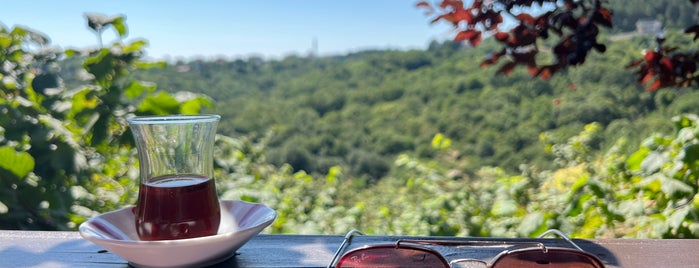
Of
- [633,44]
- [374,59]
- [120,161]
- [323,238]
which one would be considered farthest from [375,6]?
[323,238]

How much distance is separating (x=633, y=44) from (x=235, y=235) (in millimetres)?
6805

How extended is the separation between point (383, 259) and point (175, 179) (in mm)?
308

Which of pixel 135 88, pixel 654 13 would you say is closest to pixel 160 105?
pixel 135 88

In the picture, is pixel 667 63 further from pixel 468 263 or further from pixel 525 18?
pixel 468 263

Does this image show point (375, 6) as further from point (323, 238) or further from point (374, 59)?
point (323, 238)

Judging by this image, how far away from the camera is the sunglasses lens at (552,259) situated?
705 millimetres

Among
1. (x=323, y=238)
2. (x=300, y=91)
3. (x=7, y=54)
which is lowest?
(x=300, y=91)

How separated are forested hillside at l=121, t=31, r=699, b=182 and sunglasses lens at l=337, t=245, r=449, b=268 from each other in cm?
299

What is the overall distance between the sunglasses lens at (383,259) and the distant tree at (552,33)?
3.15 feet

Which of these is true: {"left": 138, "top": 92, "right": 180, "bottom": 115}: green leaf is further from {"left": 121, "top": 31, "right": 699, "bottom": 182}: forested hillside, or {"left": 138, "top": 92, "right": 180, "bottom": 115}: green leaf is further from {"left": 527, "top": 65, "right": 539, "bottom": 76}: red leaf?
{"left": 121, "top": 31, "right": 699, "bottom": 182}: forested hillside

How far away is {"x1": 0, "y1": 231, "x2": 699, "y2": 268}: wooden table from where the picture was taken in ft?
2.83

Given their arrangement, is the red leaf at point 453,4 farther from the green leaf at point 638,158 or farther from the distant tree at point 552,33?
the green leaf at point 638,158

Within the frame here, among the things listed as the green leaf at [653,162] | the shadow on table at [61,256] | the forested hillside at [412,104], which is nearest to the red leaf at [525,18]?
the green leaf at [653,162]

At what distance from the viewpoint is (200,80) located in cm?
1569
